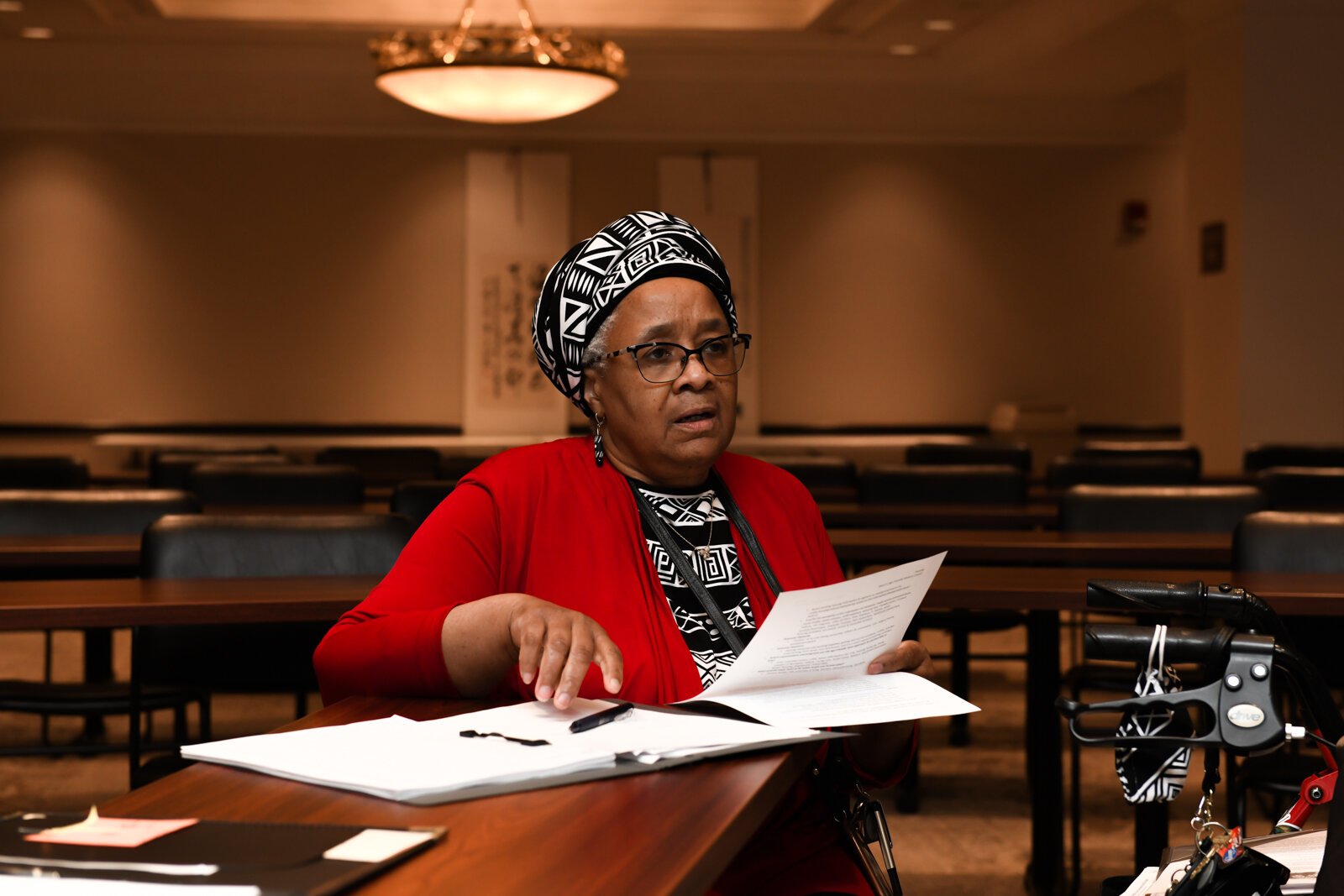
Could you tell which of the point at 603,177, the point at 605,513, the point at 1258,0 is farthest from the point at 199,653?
the point at 603,177

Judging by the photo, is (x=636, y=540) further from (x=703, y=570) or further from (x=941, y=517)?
(x=941, y=517)

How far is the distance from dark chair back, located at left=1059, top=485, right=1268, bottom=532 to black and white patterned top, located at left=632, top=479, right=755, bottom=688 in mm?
2082

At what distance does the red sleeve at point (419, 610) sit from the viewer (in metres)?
1.43

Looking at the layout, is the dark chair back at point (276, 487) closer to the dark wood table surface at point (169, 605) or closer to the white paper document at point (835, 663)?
the dark wood table surface at point (169, 605)

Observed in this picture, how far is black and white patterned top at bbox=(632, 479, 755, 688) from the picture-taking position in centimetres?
163

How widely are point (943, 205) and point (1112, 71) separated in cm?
161

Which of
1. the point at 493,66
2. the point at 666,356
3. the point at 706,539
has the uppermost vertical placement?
the point at 493,66

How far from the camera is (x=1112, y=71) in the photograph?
9.24m

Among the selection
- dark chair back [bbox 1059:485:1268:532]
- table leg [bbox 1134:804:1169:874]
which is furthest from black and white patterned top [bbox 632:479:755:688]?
dark chair back [bbox 1059:485:1268:532]

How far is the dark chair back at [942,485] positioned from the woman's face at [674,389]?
296cm

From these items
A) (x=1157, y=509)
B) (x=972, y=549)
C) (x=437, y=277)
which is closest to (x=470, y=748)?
(x=972, y=549)

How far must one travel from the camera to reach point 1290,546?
2822 mm

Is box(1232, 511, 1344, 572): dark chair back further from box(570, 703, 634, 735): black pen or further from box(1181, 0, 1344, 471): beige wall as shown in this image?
box(1181, 0, 1344, 471): beige wall

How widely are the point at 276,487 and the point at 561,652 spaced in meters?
3.41
